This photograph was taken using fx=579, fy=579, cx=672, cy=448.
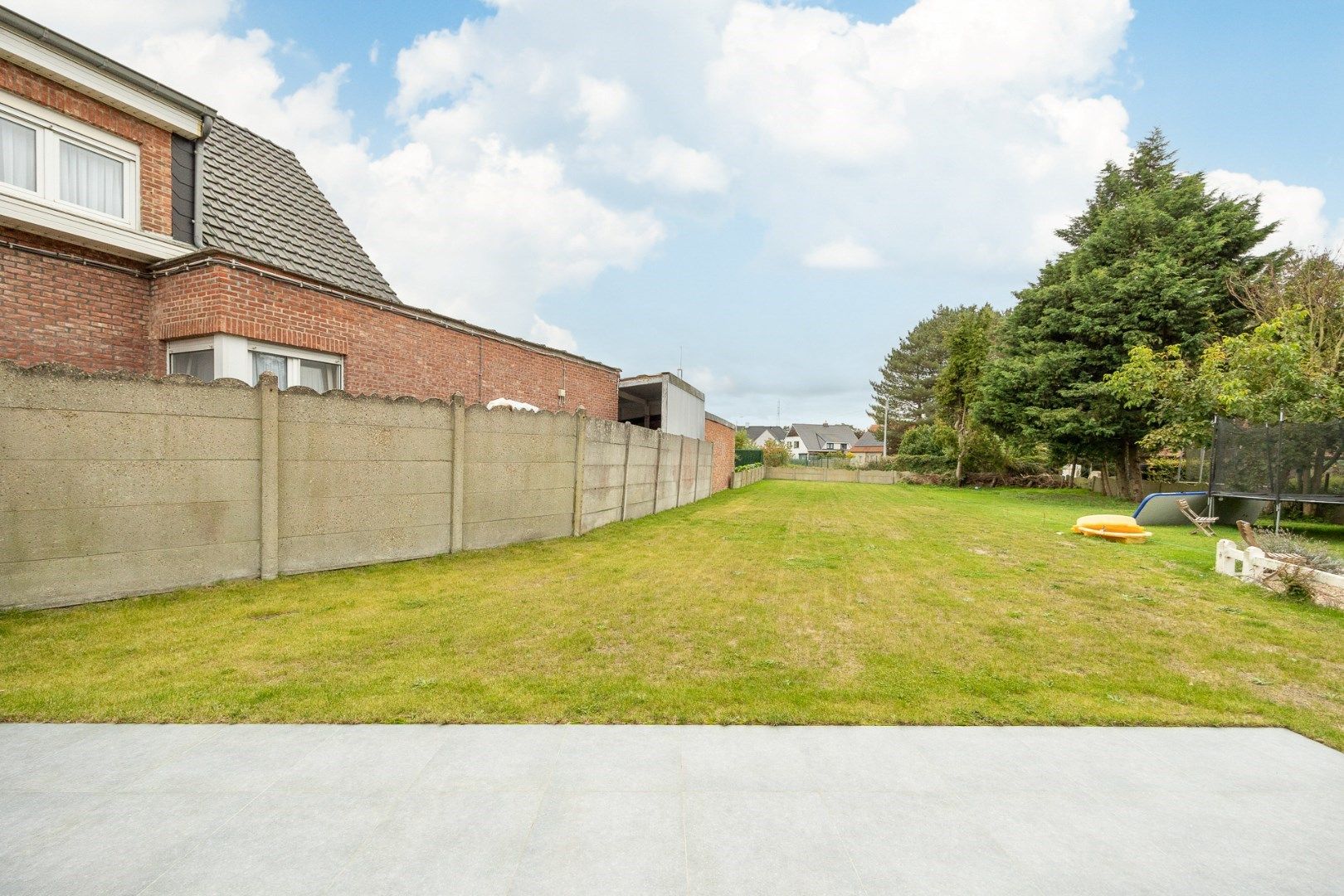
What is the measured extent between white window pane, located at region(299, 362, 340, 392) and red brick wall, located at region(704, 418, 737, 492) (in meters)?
14.0

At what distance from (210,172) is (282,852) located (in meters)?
12.1

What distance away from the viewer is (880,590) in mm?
6938

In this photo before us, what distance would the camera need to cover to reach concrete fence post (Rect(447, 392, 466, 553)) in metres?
7.86

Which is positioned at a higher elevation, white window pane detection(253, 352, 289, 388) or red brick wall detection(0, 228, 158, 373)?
red brick wall detection(0, 228, 158, 373)

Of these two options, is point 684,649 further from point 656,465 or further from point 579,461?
point 656,465

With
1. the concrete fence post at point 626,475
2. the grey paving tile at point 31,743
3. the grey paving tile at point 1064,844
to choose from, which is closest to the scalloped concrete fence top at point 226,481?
the grey paving tile at point 31,743

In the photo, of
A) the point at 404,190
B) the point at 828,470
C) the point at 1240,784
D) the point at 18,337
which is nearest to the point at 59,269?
the point at 18,337

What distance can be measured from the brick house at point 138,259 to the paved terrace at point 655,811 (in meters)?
6.01

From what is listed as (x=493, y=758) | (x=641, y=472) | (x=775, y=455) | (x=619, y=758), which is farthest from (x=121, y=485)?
(x=775, y=455)

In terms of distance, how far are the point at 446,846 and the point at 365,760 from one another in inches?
34.2

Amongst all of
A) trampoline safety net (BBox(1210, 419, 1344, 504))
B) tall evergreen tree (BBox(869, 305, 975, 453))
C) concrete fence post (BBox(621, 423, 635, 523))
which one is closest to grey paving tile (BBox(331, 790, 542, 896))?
concrete fence post (BBox(621, 423, 635, 523))

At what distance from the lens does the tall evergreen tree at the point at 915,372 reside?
2196 inches

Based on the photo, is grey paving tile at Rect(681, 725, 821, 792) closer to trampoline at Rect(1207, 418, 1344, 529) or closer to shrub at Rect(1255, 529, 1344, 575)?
shrub at Rect(1255, 529, 1344, 575)

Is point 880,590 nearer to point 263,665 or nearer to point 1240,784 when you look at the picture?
point 1240,784
